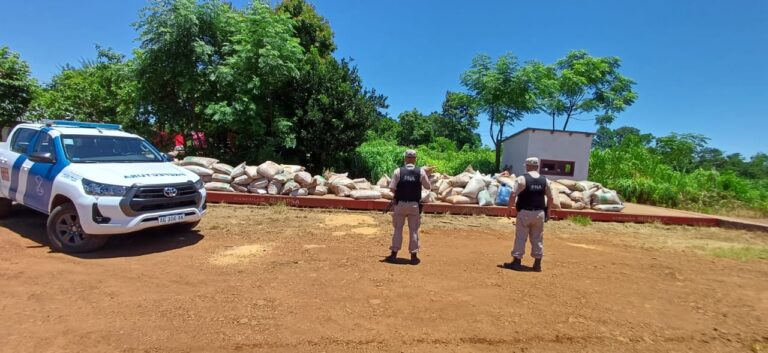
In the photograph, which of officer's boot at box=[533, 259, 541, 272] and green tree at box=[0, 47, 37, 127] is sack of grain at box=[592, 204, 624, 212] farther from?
green tree at box=[0, 47, 37, 127]

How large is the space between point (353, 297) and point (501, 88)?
13.1 meters

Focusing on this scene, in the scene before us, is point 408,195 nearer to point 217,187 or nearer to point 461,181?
point 461,181

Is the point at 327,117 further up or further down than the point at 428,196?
further up

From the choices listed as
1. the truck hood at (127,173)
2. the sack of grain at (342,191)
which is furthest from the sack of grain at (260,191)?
the truck hood at (127,173)

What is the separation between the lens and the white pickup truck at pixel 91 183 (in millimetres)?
5457

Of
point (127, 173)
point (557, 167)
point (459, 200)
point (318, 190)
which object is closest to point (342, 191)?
point (318, 190)

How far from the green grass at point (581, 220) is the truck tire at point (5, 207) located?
11.7 m

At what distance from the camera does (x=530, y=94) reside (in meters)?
15.8

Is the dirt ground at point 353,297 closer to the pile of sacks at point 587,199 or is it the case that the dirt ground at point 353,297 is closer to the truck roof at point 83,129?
the truck roof at point 83,129

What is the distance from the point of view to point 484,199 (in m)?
10.4

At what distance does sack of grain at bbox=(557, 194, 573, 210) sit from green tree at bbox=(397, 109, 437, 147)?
27.6m

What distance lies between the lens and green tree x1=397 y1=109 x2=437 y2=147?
3891 centimetres

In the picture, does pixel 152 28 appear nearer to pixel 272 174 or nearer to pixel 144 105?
pixel 144 105

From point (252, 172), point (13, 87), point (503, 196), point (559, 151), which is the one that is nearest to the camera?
point (252, 172)
